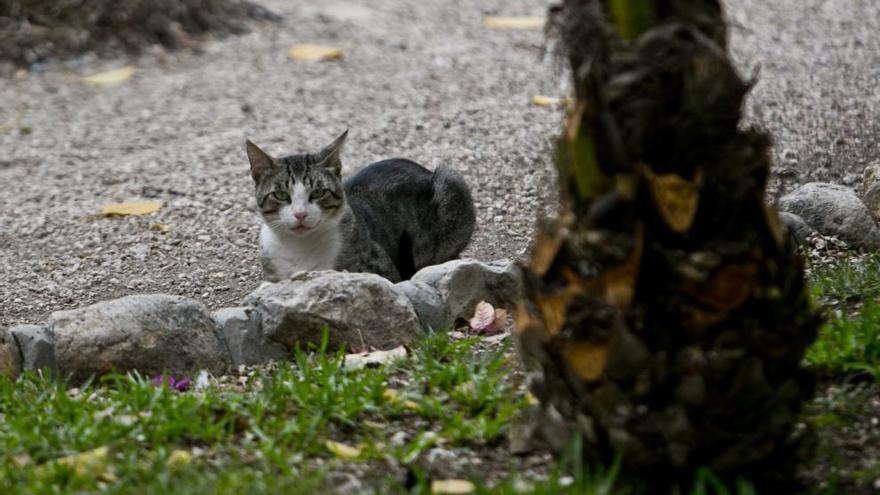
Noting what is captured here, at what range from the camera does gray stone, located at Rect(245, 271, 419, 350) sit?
16.4ft

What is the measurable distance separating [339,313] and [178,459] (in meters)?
1.36

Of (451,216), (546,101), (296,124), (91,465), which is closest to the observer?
(91,465)

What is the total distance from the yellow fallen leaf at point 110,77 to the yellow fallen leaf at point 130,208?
291 cm

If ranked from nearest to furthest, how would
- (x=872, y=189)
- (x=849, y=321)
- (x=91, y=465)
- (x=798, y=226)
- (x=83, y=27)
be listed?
(x=91, y=465)
(x=849, y=321)
(x=798, y=226)
(x=872, y=189)
(x=83, y=27)

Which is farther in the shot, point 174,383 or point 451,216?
point 451,216

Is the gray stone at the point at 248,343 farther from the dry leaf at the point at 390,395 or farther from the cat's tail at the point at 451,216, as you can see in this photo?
the cat's tail at the point at 451,216

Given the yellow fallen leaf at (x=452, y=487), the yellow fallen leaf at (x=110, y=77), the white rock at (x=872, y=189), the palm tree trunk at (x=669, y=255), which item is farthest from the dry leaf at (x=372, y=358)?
the yellow fallen leaf at (x=110, y=77)

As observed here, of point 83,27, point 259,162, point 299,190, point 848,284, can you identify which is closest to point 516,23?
point 83,27

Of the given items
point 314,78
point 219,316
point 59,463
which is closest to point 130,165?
point 314,78

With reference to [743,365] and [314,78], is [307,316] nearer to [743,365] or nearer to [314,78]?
[743,365]

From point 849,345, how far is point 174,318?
2.43 m

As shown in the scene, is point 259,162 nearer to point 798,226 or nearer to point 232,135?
point 798,226

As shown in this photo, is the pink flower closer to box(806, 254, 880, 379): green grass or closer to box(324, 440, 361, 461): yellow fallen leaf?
box(324, 440, 361, 461): yellow fallen leaf

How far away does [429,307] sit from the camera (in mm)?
5367
